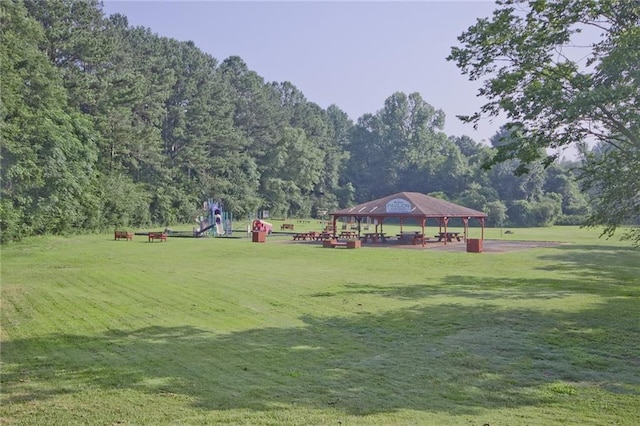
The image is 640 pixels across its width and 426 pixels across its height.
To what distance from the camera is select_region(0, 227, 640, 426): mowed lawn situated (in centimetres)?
642

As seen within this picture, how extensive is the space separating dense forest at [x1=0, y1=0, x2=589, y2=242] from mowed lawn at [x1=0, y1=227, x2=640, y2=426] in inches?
196

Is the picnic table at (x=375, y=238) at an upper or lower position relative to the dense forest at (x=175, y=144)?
lower

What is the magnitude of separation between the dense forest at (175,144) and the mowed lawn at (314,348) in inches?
196

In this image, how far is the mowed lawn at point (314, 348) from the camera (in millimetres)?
6422

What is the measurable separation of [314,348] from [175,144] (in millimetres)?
64473

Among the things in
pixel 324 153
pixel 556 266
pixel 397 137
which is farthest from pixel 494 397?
pixel 397 137

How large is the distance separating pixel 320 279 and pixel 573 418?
517 inches

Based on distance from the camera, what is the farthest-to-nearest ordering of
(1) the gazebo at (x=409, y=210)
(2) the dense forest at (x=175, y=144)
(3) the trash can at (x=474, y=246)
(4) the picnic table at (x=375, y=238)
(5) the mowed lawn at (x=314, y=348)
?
(4) the picnic table at (x=375, y=238), (1) the gazebo at (x=409, y=210), (2) the dense forest at (x=175, y=144), (3) the trash can at (x=474, y=246), (5) the mowed lawn at (x=314, y=348)

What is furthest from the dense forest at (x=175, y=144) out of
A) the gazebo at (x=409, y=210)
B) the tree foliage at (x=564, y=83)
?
the gazebo at (x=409, y=210)

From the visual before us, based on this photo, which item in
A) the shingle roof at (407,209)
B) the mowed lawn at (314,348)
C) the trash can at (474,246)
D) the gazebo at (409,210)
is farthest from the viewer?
the shingle roof at (407,209)

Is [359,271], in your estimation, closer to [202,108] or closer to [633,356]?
[633,356]

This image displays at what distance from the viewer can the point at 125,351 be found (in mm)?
9141

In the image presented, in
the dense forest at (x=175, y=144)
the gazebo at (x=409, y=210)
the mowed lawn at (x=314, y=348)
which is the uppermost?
the dense forest at (x=175, y=144)

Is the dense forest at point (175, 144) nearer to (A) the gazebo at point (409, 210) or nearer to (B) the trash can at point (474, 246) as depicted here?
(B) the trash can at point (474, 246)
